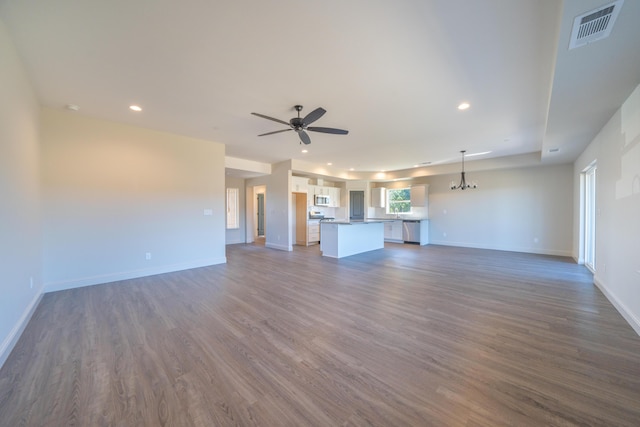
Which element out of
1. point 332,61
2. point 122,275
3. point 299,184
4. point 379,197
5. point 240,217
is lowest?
point 122,275

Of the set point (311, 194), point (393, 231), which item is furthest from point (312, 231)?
A: point (393, 231)

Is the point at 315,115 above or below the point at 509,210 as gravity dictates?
above

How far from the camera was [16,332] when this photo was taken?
2338 mm

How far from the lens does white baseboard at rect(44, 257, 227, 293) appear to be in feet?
12.4

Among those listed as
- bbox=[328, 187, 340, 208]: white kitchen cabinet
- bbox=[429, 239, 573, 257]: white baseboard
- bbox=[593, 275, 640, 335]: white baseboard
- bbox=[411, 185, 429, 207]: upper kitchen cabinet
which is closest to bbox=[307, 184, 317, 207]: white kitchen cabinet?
bbox=[328, 187, 340, 208]: white kitchen cabinet

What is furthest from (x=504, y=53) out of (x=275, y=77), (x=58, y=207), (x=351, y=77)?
(x=58, y=207)

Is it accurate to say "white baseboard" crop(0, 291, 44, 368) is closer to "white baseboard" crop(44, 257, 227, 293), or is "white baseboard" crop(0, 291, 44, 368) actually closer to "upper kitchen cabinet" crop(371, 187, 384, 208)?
"white baseboard" crop(44, 257, 227, 293)

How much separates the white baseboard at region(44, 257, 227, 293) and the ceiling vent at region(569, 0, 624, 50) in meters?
6.14

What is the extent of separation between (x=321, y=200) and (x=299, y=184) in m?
1.20

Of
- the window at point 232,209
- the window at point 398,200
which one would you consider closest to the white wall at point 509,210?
the window at point 398,200

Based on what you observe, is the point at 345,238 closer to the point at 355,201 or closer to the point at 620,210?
the point at 355,201

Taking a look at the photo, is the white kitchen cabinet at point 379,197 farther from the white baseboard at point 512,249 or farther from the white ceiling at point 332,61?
the white ceiling at point 332,61

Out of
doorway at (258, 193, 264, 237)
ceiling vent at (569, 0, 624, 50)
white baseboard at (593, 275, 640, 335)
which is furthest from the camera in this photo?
doorway at (258, 193, 264, 237)

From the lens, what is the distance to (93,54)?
2416 mm
